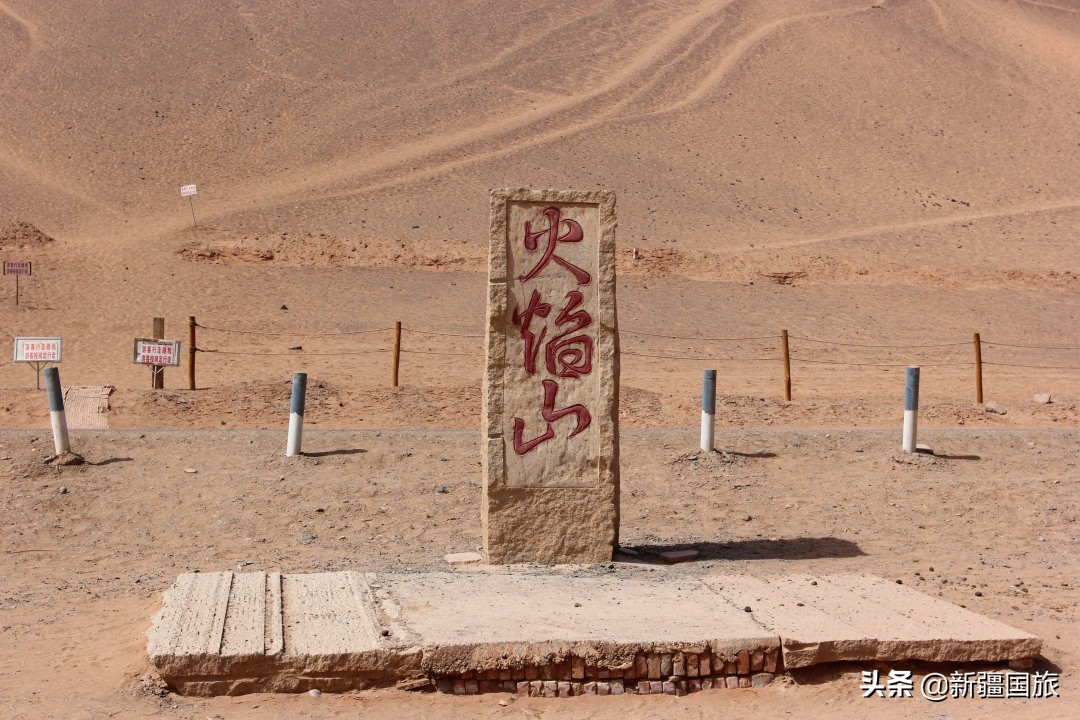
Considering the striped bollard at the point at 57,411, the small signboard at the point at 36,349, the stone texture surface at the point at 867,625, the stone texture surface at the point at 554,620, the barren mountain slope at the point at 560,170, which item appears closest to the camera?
the stone texture surface at the point at 554,620

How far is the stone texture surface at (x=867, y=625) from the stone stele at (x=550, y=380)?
4.30 feet

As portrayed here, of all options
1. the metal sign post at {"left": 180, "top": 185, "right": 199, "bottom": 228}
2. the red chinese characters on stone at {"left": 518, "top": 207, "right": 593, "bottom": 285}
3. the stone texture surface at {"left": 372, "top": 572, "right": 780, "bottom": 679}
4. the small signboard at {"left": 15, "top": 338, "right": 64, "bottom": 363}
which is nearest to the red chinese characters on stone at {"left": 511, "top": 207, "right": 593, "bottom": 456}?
the red chinese characters on stone at {"left": 518, "top": 207, "right": 593, "bottom": 285}

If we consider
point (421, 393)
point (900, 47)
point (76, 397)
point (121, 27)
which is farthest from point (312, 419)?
point (900, 47)

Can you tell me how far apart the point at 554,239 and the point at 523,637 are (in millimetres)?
3278

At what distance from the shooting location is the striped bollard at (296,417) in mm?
11930

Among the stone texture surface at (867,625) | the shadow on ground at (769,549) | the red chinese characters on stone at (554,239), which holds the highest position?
the red chinese characters on stone at (554,239)

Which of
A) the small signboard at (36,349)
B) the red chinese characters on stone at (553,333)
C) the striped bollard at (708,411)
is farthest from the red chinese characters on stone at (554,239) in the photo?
the small signboard at (36,349)

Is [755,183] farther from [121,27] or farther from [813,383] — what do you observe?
[121,27]

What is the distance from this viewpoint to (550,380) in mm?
8625

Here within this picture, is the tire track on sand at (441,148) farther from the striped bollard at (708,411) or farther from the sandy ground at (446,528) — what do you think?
the striped bollard at (708,411)

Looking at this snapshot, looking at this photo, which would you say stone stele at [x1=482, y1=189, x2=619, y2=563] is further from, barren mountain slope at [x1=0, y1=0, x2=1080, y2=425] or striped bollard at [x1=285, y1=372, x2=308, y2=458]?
barren mountain slope at [x1=0, y1=0, x2=1080, y2=425]

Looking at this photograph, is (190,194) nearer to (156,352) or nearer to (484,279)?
(484,279)

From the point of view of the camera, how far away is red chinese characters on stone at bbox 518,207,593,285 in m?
8.62

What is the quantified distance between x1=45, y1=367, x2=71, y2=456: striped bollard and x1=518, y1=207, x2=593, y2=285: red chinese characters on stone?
5469 millimetres
